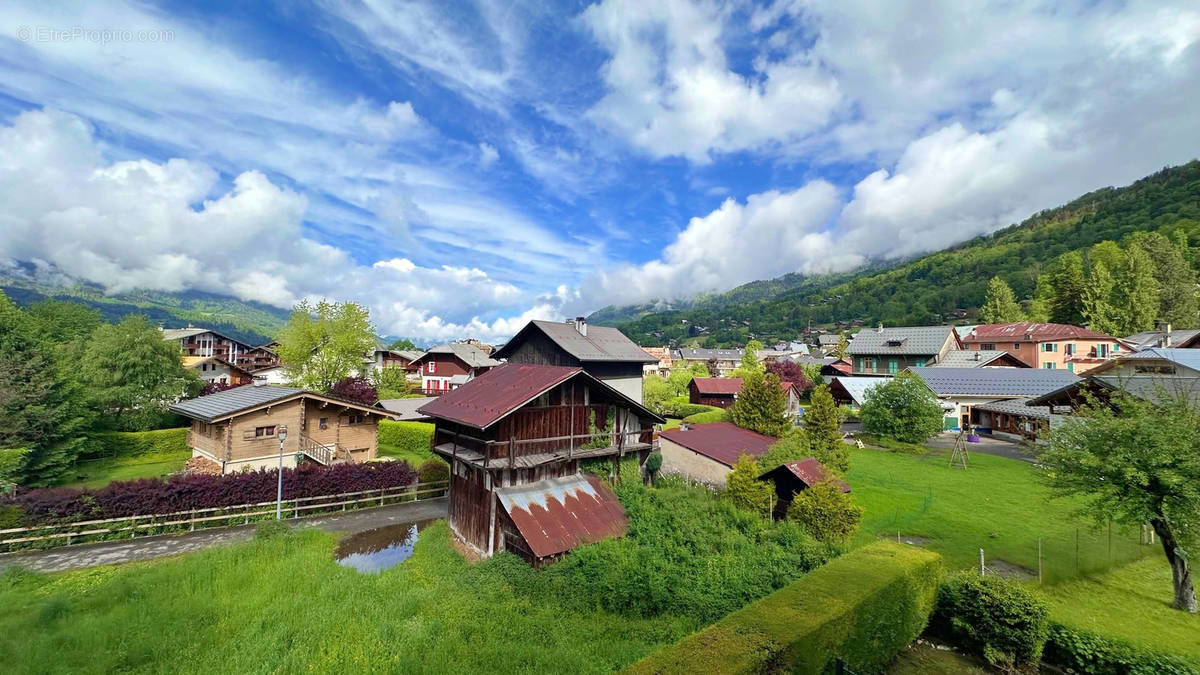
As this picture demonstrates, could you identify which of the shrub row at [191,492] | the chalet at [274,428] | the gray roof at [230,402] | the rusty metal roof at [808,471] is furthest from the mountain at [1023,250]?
the gray roof at [230,402]

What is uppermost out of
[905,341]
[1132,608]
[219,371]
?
[905,341]

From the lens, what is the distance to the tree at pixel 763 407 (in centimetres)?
2661

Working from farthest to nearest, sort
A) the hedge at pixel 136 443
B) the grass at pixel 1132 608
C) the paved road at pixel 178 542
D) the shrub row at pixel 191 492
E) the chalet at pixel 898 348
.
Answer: the chalet at pixel 898 348, the hedge at pixel 136 443, the shrub row at pixel 191 492, the paved road at pixel 178 542, the grass at pixel 1132 608

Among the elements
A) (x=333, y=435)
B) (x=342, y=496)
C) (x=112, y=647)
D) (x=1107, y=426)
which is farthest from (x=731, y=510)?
(x=333, y=435)

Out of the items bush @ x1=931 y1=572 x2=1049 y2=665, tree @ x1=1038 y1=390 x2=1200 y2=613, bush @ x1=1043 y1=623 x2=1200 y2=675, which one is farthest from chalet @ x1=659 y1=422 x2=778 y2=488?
bush @ x1=1043 y1=623 x2=1200 y2=675

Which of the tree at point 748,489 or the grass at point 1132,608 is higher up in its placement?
the tree at point 748,489

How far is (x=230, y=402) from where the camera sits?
92.9 feet

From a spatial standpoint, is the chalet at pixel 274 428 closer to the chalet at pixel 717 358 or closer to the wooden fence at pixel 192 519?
the wooden fence at pixel 192 519

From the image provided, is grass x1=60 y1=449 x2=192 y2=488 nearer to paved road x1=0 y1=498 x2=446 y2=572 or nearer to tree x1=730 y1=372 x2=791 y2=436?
paved road x1=0 y1=498 x2=446 y2=572

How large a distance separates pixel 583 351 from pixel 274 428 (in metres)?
20.5

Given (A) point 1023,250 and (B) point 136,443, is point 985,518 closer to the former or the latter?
(B) point 136,443

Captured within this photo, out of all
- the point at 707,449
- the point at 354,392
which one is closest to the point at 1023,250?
the point at 707,449

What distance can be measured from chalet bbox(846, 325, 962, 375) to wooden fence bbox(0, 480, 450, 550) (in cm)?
5856

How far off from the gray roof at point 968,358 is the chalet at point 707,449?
4224 centimetres
